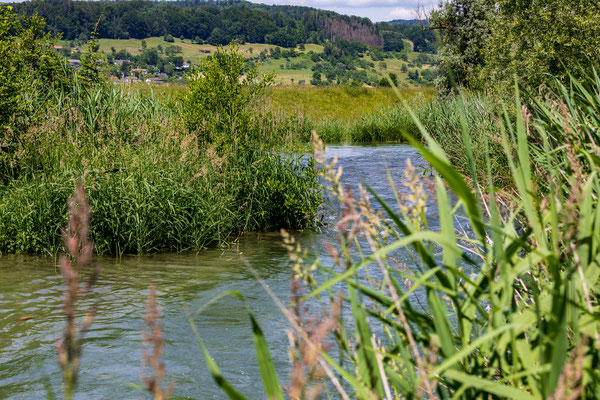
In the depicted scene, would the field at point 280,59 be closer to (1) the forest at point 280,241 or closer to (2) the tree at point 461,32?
(2) the tree at point 461,32

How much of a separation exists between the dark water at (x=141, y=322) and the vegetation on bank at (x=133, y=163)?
43 centimetres

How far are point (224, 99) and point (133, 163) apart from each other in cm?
260

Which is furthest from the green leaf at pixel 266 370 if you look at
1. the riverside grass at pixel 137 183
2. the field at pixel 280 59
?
the field at pixel 280 59

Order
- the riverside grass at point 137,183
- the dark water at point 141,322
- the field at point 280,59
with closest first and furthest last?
the dark water at point 141,322 → the riverside grass at point 137,183 → the field at point 280,59

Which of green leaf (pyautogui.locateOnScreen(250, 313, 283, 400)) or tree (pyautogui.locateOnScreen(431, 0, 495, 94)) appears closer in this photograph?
green leaf (pyautogui.locateOnScreen(250, 313, 283, 400))

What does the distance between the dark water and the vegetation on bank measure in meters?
0.43

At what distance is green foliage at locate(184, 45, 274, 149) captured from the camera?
1012 cm

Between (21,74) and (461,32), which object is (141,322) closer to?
(21,74)

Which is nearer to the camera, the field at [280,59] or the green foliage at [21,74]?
Result: the green foliage at [21,74]

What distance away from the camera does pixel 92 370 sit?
15.0ft

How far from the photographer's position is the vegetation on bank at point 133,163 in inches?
309

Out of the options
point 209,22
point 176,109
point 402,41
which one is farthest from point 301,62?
point 176,109

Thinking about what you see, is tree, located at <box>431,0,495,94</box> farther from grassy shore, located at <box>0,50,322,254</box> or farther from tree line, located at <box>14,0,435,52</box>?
tree line, located at <box>14,0,435,52</box>

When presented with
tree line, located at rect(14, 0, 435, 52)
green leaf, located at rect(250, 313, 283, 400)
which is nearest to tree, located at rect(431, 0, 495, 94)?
green leaf, located at rect(250, 313, 283, 400)
